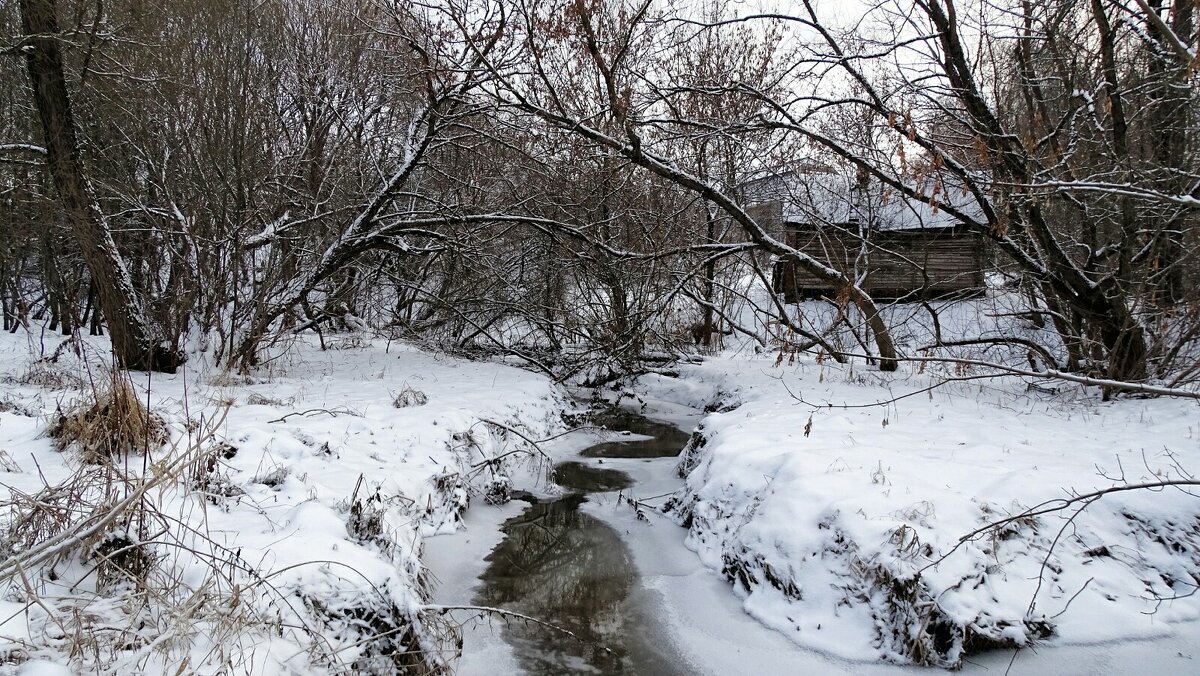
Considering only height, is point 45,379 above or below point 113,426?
above

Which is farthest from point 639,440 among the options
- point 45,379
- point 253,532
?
point 45,379

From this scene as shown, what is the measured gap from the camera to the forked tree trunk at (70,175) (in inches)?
315

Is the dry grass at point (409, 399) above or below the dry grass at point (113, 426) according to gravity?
below

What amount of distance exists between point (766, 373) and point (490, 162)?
22.3 ft

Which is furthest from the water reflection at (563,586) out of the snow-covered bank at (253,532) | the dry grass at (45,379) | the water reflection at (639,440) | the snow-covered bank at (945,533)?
the dry grass at (45,379)

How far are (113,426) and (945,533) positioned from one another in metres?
5.58

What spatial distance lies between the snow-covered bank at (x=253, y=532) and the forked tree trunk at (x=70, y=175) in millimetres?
1112

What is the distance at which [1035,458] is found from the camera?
203 inches

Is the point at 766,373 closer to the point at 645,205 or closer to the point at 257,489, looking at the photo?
the point at 645,205

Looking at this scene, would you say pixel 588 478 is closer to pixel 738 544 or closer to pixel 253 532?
pixel 738 544

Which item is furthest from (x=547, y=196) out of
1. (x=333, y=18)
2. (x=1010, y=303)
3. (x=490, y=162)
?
(x=1010, y=303)

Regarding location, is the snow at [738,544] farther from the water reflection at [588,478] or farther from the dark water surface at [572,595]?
the water reflection at [588,478]

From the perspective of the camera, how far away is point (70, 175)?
8.00m

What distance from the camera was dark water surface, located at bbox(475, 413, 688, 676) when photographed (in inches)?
154
